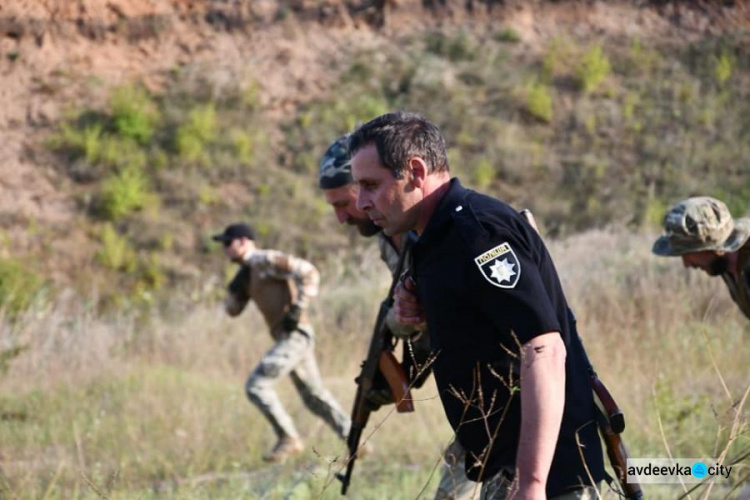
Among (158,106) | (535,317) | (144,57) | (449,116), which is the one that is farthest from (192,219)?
(535,317)

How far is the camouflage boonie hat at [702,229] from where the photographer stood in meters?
4.70

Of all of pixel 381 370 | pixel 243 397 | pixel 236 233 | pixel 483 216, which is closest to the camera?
pixel 483 216

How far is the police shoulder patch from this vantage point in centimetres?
253

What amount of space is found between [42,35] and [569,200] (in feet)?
40.7

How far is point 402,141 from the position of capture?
8.99 feet

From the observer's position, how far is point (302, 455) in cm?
712

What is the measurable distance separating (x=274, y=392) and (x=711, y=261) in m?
3.60

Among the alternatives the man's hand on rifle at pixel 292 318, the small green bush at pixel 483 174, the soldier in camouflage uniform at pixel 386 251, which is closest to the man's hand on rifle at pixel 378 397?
the soldier in camouflage uniform at pixel 386 251

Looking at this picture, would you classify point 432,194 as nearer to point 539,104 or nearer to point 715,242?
point 715,242

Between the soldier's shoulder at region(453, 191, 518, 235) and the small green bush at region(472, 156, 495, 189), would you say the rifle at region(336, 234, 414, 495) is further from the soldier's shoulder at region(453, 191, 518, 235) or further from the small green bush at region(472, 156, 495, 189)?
the small green bush at region(472, 156, 495, 189)

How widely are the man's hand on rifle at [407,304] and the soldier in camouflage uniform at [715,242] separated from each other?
2100mm

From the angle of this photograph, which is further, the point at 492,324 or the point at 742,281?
the point at 742,281

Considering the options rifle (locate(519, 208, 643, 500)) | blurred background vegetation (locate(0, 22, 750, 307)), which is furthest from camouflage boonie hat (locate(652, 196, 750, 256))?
blurred background vegetation (locate(0, 22, 750, 307))

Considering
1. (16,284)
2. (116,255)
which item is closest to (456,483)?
(16,284)
